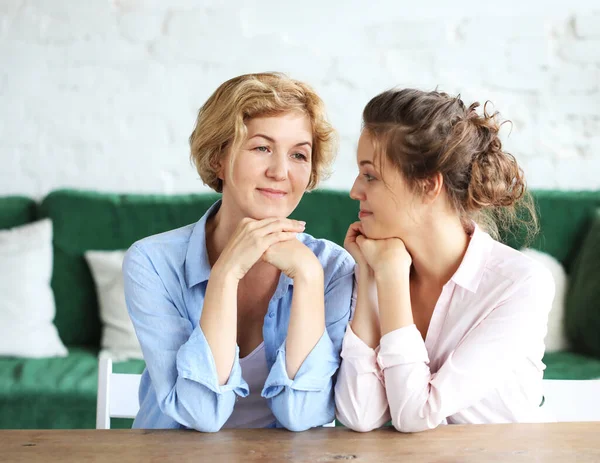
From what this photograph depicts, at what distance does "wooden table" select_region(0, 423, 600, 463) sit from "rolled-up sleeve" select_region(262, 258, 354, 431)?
0.03 meters

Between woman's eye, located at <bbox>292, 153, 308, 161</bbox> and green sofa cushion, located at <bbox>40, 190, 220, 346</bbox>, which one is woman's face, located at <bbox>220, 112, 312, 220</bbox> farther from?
green sofa cushion, located at <bbox>40, 190, 220, 346</bbox>

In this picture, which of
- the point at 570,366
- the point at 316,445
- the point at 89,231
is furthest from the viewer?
the point at 89,231

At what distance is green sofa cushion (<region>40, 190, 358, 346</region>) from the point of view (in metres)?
3.05

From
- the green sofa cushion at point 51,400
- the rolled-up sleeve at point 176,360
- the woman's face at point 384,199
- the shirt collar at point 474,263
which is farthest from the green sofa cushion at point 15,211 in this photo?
the shirt collar at point 474,263

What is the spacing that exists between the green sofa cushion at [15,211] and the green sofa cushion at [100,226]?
16 cm

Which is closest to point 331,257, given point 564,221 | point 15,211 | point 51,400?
point 51,400

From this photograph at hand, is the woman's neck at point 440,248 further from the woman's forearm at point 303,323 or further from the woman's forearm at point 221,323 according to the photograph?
the woman's forearm at point 221,323

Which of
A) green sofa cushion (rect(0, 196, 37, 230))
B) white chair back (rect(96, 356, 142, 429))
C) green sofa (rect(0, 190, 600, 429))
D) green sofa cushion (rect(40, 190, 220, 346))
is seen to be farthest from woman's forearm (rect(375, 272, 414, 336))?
green sofa cushion (rect(0, 196, 37, 230))

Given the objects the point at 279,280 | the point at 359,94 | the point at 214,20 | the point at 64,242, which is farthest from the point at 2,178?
the point at 279,280

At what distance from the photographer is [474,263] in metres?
1.40

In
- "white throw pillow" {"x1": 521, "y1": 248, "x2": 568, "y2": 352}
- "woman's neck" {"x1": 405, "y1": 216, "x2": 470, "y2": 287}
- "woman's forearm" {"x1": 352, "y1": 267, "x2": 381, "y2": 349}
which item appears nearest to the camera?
"woman's forearm" {"x1": 352, "y1": 267, "x2": 381, "y2": 349}

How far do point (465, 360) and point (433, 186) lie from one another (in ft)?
1.10

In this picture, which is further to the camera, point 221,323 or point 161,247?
point 161,247

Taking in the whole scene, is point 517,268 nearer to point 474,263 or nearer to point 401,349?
point 474,263
